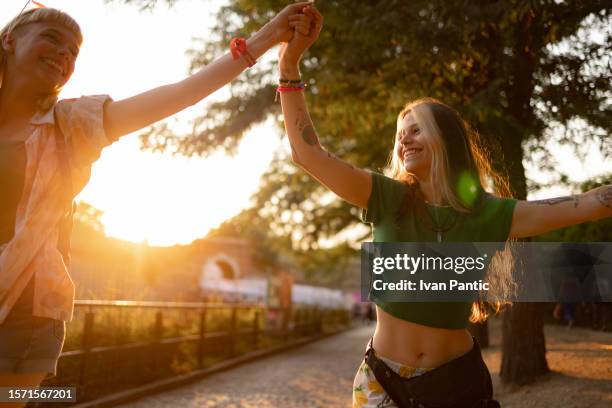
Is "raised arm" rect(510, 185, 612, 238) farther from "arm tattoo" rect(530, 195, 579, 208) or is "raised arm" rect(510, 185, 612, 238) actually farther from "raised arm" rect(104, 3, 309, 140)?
"raised arm" rect(104, 3, 309, 140)

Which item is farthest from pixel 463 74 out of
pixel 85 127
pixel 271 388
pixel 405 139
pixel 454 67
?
pixel 85 127

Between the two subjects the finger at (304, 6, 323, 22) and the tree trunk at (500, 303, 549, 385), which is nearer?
the finger at (304, 6, 323, 22)

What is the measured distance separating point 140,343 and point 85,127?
7.80 m

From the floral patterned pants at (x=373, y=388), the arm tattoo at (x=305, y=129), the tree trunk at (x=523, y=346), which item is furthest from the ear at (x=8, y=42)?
the tree trunk at (x=523, y=346)

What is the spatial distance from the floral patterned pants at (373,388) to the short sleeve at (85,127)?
3.72 feet

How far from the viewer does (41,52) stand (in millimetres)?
1861

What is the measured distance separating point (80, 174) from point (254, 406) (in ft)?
22.2

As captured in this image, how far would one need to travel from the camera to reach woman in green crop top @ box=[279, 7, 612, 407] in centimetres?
201

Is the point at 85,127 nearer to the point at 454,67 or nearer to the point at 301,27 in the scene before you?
the point at 301,27

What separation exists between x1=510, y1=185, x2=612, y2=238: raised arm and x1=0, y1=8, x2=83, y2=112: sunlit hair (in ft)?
5.24

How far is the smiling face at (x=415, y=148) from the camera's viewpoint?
2174 mm

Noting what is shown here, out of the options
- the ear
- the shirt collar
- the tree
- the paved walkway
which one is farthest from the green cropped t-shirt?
the paved walkway

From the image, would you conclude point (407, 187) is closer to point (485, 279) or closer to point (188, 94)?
point (485, 279)
